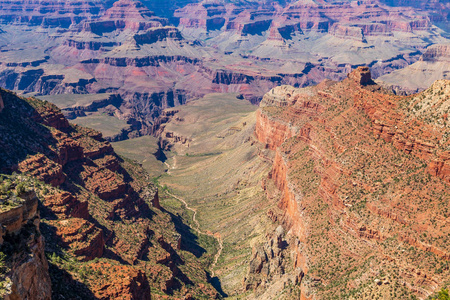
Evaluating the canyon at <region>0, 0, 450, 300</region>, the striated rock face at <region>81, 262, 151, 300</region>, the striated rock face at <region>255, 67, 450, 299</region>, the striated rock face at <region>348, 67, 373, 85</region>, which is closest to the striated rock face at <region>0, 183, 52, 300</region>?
the canyon at <region>0, 0, 450, 300</region>

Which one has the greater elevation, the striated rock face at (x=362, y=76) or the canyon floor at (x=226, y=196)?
the striated rock face at (x=362, y=76)

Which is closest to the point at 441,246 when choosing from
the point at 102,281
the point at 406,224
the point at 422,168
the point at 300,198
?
the point at 406,224

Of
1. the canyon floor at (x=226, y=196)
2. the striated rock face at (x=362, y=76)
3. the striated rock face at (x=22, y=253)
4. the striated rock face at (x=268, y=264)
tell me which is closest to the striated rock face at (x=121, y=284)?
the striated rock face at (x=22, y=253)

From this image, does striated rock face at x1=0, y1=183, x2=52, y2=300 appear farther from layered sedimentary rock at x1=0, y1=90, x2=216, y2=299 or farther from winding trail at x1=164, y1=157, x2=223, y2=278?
winding trail at x1=164, y1=157, x2=223, y2=278

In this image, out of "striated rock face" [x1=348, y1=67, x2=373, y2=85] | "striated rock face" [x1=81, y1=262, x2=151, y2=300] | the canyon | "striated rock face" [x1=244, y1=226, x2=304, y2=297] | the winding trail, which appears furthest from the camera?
"striated rock face" [x1=348, y1=67, x2=373, y2=85]

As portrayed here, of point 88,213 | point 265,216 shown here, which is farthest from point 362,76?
point 88,213

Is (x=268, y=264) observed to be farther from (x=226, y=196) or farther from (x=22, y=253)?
(x=22, y=253)

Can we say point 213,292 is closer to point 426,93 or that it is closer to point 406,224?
point 406,224

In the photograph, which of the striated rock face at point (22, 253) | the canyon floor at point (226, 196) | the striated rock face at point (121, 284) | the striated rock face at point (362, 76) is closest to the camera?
the striated rock face at point (22, 253)

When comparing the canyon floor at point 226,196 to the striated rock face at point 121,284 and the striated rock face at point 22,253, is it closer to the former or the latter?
the striated rock face at point 121,284
